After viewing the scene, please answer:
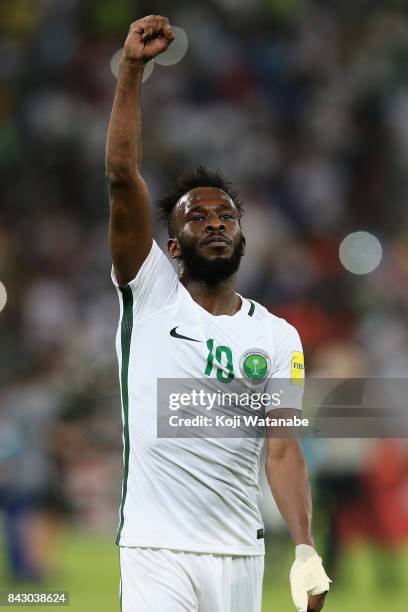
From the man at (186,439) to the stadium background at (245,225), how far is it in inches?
191

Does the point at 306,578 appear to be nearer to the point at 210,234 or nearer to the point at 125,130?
the point at 210,234

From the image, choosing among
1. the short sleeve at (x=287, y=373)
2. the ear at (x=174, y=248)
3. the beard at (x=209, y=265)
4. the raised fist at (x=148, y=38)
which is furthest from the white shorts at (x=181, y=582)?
the raised fist at (x=148, y=38)

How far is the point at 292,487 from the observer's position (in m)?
4.18

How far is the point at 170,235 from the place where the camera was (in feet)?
15.0

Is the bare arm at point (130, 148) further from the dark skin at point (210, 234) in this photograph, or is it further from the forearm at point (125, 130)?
the dark skin at point (210, 234)

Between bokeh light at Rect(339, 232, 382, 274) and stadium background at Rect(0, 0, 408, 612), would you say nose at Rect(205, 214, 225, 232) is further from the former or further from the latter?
bokeh light at Rect(339, 232, 382, 274)

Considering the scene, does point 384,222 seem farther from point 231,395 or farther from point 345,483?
point 231,395

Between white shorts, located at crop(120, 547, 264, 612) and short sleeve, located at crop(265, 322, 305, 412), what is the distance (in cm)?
60

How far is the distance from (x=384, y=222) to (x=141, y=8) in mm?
4893

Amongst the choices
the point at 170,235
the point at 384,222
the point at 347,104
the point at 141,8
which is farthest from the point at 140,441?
the point at 141,8

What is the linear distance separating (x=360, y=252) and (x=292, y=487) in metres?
9.72

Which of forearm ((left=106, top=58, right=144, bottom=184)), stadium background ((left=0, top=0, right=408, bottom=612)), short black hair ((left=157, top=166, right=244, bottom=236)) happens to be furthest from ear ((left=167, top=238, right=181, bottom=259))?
stadium background ((left=0, top=0, right=408, bottom=612))

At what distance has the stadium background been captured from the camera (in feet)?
32.9

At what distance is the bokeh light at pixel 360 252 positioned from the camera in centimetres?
1345
